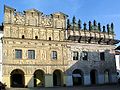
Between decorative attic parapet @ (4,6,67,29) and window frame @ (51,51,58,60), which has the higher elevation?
decorative attic parapet @ (4,6,67,29)

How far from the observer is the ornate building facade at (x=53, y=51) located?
3844 centimetres

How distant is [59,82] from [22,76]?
6.15 metres

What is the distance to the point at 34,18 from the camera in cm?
4100

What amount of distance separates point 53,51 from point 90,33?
795 cm

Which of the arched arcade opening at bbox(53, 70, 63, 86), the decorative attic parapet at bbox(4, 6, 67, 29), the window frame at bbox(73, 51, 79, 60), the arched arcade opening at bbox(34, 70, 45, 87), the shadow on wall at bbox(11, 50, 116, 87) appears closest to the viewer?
the decorative attic parapet at bbox(4, 6, 67, 29)

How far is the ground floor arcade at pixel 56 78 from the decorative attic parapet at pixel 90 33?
5.22 metres

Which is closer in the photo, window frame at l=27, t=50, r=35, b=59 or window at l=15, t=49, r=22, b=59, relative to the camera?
window at l=15, t=49, r=22, b=59

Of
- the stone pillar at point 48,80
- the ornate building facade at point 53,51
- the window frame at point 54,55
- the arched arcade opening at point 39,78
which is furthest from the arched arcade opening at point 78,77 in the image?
the arched arcade opening at point 39,78

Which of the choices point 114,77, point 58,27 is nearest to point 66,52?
point 58,27

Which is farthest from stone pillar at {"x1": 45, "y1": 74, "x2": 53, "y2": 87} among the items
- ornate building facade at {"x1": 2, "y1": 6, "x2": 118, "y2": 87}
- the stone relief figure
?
the stone relief figure

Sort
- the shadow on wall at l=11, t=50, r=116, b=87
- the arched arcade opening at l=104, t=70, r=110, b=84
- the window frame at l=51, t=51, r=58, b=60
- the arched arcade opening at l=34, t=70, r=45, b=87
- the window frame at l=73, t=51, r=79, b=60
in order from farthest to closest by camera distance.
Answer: the arched arcade opening at l=104, t=70, r=110, b=84, the window frame at l=73, t=51, r=79, b=60, the window frame at l=51, t=51, r=58, b=60, the shadow on wall at l=11, t=50, r=116, b=87, the arched arcade opening at l=34, t=70, r=45, b=87

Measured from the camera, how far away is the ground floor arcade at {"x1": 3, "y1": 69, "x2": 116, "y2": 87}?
38441 mm

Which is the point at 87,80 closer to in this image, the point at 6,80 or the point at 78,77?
the point at 78,77

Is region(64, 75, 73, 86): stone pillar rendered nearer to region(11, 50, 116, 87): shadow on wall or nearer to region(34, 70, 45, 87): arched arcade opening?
region(11, 50, 116, 87): shadow on wall
